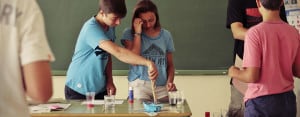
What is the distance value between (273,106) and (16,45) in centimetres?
166

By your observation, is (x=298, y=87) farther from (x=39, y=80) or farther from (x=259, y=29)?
(x=39, y=80)

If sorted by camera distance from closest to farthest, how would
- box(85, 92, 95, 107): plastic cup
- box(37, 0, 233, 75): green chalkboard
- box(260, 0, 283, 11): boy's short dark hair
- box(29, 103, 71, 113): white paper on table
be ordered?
box(260, 0, 283, 11): boy's short dark hair
box(29, 103, 71, 113): white paper on table
box(85, 92, 95, 107): plastic cup
box(37, 0, 233, 75): green chalkboard

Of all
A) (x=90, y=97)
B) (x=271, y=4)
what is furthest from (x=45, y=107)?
(x=271, y=4)

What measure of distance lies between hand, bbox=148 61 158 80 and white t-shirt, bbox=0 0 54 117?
5.55 ft

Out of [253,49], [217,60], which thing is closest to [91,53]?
[253,49]

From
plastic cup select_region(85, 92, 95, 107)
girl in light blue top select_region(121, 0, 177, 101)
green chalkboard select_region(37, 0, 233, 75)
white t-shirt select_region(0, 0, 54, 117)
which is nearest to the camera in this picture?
white t-shirt select_region(0, 0, 54, 117)

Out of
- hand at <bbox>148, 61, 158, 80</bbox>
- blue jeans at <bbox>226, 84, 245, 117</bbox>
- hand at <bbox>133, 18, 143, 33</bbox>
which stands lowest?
blue jeans at <bbox>226, 84, 245, 117</bbox>

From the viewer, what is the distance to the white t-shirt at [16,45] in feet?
4.06

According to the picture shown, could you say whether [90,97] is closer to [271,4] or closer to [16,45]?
[271,4]

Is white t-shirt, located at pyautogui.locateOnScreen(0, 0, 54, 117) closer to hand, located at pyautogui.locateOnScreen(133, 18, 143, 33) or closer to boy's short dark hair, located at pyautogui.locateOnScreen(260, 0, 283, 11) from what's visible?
boy's short dark hair, located at pyautogui.locateOnScreen(260, 0, 283, 11)

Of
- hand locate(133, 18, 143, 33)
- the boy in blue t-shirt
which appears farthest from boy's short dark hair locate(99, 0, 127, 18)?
hand locate(133, 18, 143, 33)

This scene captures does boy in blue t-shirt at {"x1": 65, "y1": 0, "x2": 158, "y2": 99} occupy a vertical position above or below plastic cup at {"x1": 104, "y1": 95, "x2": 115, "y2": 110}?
above

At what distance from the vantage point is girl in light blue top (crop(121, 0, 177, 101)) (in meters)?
3.22

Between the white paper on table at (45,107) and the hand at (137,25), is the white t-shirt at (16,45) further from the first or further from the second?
the hand at (137,25)
